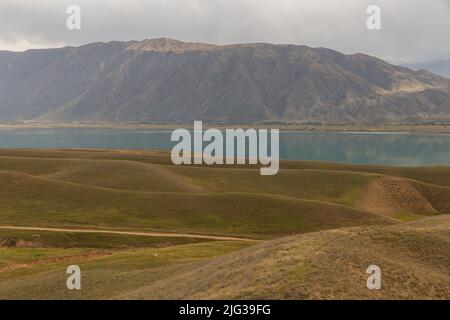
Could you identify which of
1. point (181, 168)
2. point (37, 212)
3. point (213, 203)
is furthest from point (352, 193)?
point (37, 212)

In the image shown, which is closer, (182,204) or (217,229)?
(217,229)

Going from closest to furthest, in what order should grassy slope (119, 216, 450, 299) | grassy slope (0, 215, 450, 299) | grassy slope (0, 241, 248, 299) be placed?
grassy slope (119, 216, 450, 299) → grassy slope (0, 215, 450, 299) → grassy slope (0, 241, 248, 299)

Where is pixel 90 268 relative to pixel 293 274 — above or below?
below

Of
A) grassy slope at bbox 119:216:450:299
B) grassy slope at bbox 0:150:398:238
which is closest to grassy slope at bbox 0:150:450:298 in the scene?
grassy slope at bbox 119:216:450:299

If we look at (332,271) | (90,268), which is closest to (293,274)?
(332,271)

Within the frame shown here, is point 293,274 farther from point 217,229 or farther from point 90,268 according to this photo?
point 217,229

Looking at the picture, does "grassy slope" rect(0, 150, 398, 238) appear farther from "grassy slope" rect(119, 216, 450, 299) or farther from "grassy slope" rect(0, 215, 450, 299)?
"grassy slope" rect(119, 216, 450, 299)

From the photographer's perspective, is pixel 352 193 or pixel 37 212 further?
pixel 352 193

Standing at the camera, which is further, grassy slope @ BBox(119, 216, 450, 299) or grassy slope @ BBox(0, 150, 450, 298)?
grassy slope @ BBox(0, 150, 450, 298)

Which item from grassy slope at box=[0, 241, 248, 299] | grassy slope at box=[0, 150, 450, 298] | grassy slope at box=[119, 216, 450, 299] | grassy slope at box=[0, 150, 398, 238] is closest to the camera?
grassy slope at box=[119, 216, 450, 299]

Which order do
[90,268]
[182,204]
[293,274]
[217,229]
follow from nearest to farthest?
1. [293,274]
2. [90,268]
3. [217,229]
4. [182,204]
